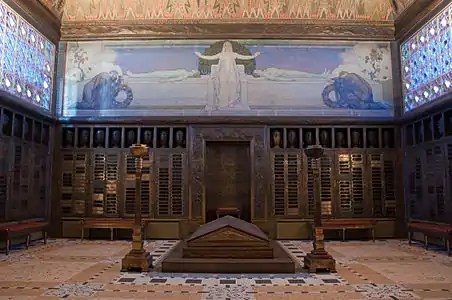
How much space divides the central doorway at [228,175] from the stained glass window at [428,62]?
4386 mm

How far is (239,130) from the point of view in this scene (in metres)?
9.96

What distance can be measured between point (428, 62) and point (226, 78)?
4.90 m

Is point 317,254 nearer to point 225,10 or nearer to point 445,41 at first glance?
point 445,41

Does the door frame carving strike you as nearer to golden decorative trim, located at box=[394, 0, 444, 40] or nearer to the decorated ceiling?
the decorated ceiling

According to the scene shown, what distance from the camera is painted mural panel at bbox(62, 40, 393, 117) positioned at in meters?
10.2

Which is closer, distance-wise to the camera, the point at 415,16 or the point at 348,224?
the point at 348,224

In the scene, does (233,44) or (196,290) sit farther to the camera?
(233,44)

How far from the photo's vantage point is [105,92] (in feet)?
33.8

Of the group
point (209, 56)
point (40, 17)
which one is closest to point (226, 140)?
point (209, 56)

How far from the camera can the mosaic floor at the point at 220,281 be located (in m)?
4.36

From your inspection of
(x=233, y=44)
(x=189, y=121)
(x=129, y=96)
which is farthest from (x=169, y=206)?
(x=233, y=44)

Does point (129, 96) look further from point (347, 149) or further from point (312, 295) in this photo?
point (312, 295)

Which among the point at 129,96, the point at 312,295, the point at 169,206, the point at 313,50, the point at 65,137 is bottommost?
the point at 312,295

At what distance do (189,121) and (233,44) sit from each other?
2.48 m
